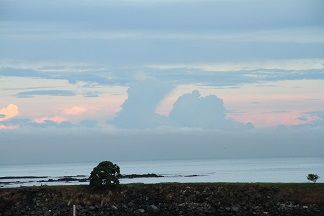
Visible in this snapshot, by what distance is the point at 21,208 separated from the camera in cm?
7250

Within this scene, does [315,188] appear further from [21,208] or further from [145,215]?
[21,208]

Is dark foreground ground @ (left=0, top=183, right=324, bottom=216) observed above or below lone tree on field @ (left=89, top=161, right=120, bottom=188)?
below

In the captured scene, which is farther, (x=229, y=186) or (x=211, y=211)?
(x=229, y=186)

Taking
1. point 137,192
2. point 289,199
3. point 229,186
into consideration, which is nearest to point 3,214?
point 137,192

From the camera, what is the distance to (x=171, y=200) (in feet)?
236

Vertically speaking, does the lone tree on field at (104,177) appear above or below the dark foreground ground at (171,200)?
above

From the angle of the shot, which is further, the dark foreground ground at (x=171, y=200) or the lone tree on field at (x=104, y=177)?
the lone tree on field at (x=104, y=177)

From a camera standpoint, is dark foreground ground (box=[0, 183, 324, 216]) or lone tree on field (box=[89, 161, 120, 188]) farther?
lone tree on field (box=[89, 161, 120, 188])

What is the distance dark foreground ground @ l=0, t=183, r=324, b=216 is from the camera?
6912cm

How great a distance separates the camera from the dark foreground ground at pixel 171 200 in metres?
69.1

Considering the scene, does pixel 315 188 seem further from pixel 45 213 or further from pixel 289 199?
pixel 45 213

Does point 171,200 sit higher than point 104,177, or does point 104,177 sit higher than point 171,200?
point 104,177

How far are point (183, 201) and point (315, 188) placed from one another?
13844 mm

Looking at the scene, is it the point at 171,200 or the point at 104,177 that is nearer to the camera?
the point at 171,200
